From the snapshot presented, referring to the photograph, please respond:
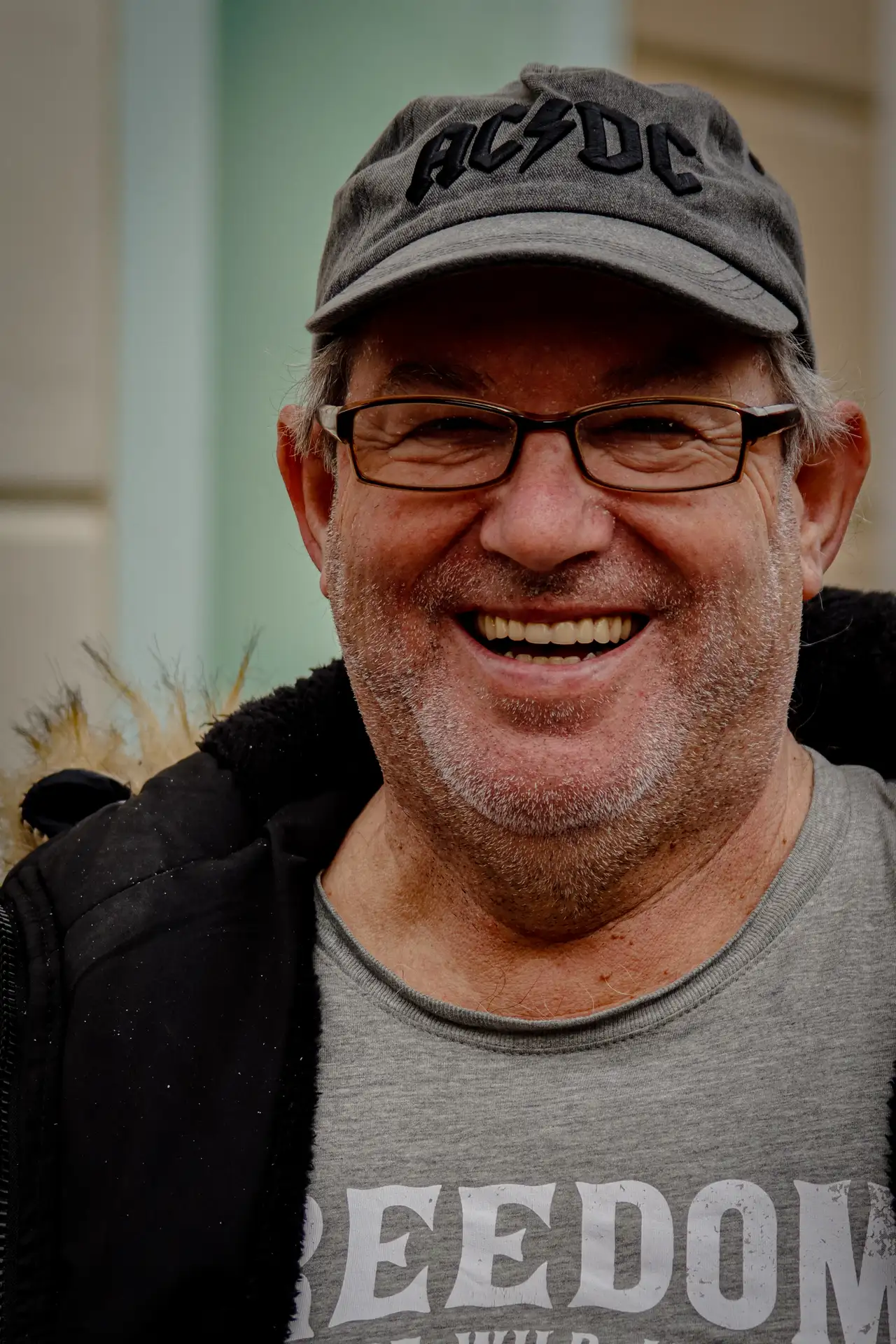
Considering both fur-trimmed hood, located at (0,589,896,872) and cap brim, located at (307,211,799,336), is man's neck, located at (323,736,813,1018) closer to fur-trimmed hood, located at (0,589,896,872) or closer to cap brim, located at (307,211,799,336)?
fur-trimmed hood, located at (0,589,896,872)

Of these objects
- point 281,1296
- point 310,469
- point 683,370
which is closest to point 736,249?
point 683,370

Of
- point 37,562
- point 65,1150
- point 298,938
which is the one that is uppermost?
point 37,562

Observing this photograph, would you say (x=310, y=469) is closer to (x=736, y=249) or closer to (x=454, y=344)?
(x=454, y=344)

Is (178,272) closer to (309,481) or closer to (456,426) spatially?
(309,481)

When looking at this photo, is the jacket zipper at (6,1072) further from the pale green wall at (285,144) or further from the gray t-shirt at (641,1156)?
the pale green wall at (285,144)

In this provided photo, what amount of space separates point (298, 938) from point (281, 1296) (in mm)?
475

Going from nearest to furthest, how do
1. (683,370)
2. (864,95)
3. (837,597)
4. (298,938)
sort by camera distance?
(683,370) → (298,938) → (837,597) → (864,95)

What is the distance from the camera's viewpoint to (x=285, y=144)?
13.5ft

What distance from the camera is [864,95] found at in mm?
4766

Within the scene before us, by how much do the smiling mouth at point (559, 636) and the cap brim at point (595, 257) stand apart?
414 mm

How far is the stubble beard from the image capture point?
70.6 inches

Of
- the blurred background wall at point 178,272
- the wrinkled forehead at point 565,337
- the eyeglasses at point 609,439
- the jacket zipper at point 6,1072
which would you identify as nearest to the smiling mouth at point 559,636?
the eyeglasses at point 609,439

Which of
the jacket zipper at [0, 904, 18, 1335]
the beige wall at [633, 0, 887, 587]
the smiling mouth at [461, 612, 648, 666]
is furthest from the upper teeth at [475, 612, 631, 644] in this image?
the beige wall at [633, 0, 887, 587]

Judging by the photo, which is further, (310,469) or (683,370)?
(310,469)
